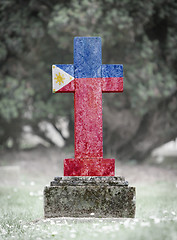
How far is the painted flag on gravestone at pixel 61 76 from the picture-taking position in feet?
14.6

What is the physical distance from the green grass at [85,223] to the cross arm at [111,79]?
1.70 meters

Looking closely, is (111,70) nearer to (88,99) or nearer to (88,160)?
(88,99)

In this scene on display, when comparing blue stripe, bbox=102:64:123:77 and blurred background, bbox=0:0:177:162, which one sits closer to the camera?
blue stripe, bbox=102:64:123:77

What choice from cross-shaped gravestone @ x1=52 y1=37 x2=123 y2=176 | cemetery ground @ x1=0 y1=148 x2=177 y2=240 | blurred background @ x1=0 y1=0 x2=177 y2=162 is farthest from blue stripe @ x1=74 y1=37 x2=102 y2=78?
blurred background @ x1=0 y1=0 x2=177 y2=162

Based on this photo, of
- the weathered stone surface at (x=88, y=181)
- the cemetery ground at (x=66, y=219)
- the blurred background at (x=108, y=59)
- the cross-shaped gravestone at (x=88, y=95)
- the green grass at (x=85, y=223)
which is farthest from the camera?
the blurred background at (x=108, y=59)

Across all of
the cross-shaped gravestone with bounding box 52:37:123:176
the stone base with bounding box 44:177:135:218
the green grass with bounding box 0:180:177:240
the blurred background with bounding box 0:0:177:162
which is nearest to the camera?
the green grass with bounding box 0:180:177:240

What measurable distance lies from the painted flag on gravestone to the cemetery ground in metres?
1.74

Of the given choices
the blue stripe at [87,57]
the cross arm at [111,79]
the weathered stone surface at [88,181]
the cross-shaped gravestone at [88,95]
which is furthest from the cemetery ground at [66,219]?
the blue stripe at [87,57]

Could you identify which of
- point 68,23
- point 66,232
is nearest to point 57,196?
point 66,232

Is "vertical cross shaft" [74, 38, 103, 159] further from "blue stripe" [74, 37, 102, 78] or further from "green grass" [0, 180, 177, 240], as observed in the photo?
Result: "green grass" [0, 180, 177, 240]

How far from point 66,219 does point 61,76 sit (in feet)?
6.10

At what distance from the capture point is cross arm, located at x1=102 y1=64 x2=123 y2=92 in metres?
4.45

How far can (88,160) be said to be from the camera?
4.31 meters

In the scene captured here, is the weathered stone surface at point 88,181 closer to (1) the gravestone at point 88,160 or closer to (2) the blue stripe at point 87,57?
(1) the gravestone at point 88,160
